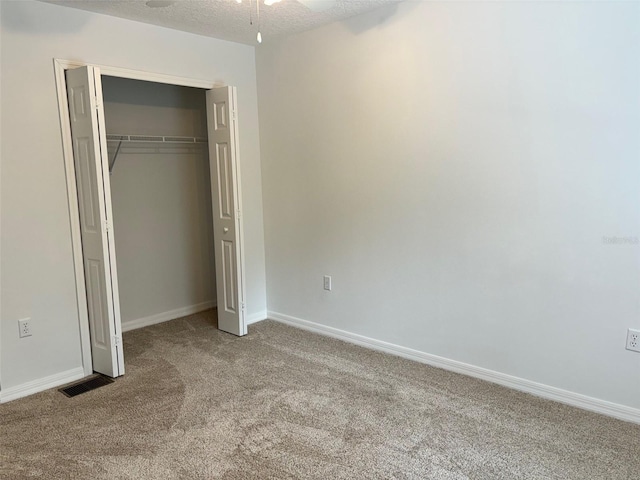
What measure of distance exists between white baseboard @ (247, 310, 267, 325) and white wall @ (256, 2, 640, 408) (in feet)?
1.74

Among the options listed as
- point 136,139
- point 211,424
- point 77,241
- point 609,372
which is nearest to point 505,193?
point 609,372

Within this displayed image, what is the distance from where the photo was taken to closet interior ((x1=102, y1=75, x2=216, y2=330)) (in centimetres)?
414

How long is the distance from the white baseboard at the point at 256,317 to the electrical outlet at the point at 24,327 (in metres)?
1.79

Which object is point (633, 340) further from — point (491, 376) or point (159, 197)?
point (159, 197)

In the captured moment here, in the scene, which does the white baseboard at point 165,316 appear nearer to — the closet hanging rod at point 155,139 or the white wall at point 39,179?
the white wall at point 39,179

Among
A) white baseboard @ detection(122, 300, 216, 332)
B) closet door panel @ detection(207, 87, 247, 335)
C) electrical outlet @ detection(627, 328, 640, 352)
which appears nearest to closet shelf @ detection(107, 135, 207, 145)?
closet door panel @ detection(207, 87, 247, 335)

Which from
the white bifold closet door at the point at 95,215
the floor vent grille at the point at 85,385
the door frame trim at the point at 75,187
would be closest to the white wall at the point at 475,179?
the door frame trim at the point at 75,187

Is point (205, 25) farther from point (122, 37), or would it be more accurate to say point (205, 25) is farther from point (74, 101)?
point (74, 101)

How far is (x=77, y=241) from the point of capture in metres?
3.25

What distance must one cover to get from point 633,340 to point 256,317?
297 centimetres

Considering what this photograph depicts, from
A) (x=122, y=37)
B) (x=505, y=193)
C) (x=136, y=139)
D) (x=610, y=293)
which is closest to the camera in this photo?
(x=610, y=293)

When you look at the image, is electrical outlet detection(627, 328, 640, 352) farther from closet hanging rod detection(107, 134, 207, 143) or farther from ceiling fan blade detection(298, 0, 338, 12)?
closet hanging rod detection(107, 134, 207, 143)

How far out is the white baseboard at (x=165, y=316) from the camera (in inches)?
168

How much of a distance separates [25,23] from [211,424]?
2.67 metres
